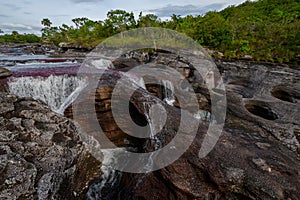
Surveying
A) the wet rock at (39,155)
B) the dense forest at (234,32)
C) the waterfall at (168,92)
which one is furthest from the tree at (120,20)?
the wet rock at (39,155)

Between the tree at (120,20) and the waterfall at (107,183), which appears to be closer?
the waterfall at (107,183)

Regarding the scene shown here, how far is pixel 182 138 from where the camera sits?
4777 mm

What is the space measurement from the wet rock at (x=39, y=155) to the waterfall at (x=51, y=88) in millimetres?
3644

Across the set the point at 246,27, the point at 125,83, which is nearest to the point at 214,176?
the point at 125,83

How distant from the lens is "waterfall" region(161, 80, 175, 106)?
1115cm

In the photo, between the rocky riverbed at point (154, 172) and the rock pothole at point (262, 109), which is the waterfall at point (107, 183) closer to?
the rocky riverbed at point (154, 172)

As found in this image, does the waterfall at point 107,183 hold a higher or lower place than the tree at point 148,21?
lower

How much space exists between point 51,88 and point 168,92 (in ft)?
19.8

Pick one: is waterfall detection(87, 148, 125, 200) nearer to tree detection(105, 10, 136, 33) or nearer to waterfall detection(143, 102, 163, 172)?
waterfall detection(143, 102, 163, 172)

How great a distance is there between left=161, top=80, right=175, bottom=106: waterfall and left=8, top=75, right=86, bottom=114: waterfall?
15.1ft

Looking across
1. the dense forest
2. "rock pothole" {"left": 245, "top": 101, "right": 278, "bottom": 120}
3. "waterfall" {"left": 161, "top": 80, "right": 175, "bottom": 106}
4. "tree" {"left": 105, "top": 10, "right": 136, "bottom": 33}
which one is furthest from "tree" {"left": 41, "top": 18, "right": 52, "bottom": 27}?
"rock pothole" {"left": 245, "top": 101, "right": 278, "bottom": 120}

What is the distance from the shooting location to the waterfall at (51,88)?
7742mm

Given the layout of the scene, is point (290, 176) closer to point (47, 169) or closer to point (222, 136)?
point (222, 136)

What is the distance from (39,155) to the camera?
324cm
